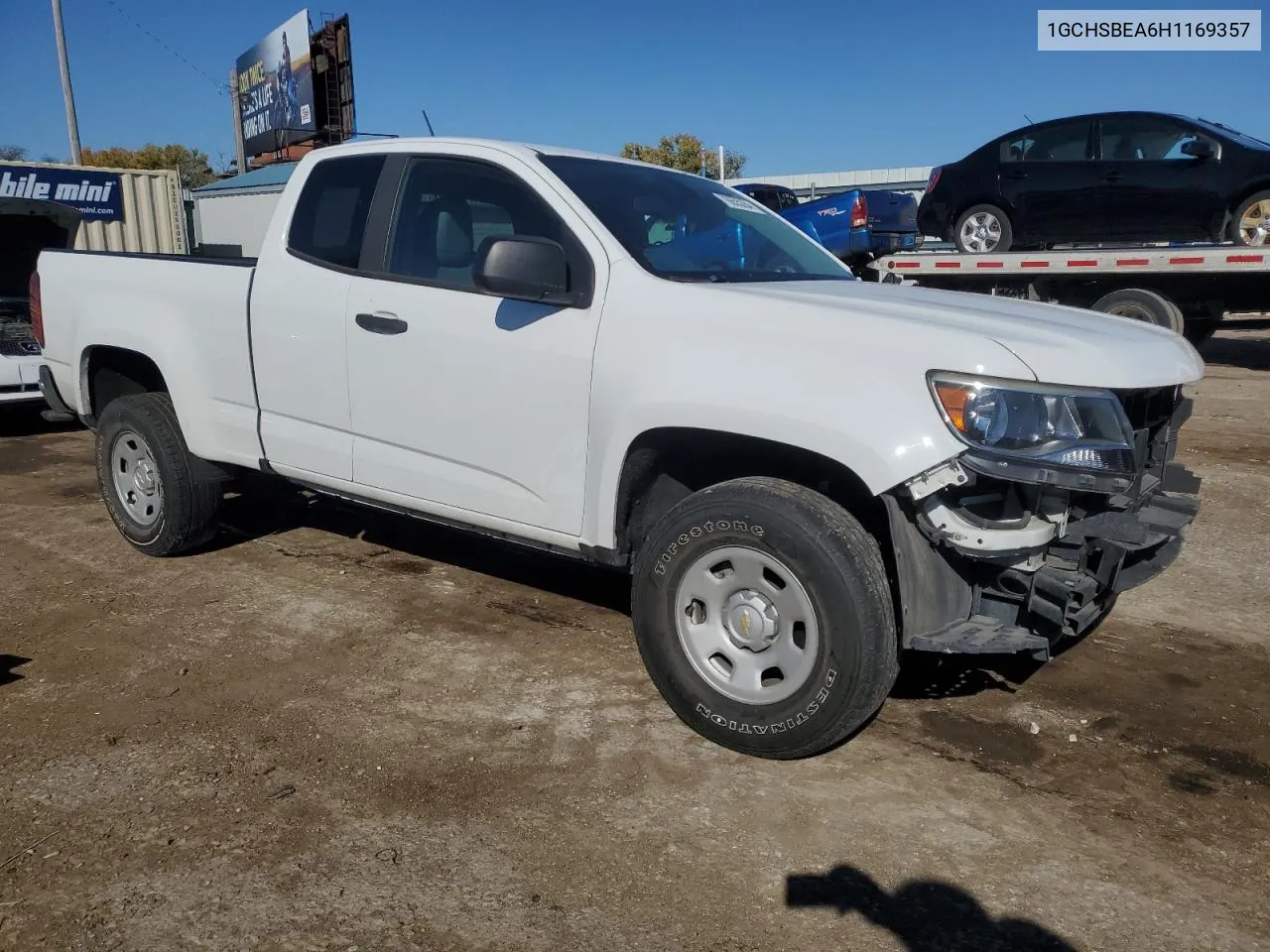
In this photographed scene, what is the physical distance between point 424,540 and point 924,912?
376 cm

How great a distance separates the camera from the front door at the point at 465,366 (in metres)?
3.56

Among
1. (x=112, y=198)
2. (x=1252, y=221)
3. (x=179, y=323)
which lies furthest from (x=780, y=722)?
(x=112, y=198)

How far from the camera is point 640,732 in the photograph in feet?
11.3

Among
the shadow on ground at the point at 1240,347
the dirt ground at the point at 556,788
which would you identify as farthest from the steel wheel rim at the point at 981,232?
the dirt ground at the point at 556,788

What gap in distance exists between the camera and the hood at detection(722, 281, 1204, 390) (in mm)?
2842

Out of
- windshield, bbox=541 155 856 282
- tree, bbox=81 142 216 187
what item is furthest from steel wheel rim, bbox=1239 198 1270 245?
tree, bbox=81 142 216 187

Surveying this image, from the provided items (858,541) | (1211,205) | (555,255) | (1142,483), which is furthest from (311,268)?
(1211,205)

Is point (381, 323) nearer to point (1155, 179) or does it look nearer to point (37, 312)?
point (37, 312)

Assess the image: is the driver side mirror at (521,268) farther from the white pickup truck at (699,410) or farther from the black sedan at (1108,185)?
the black sedan at (1108,185)

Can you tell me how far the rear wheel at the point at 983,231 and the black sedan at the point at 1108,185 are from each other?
1 centimetres

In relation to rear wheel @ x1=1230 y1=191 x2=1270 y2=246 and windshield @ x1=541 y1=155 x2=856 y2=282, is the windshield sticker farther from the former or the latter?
rear wheel @ x1=1230 y1=191 x2=1270 y2=246

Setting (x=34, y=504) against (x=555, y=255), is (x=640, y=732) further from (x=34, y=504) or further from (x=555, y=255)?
(x=34, y=504)

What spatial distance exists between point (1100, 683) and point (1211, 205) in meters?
8.83

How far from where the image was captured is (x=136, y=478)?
524 cm
